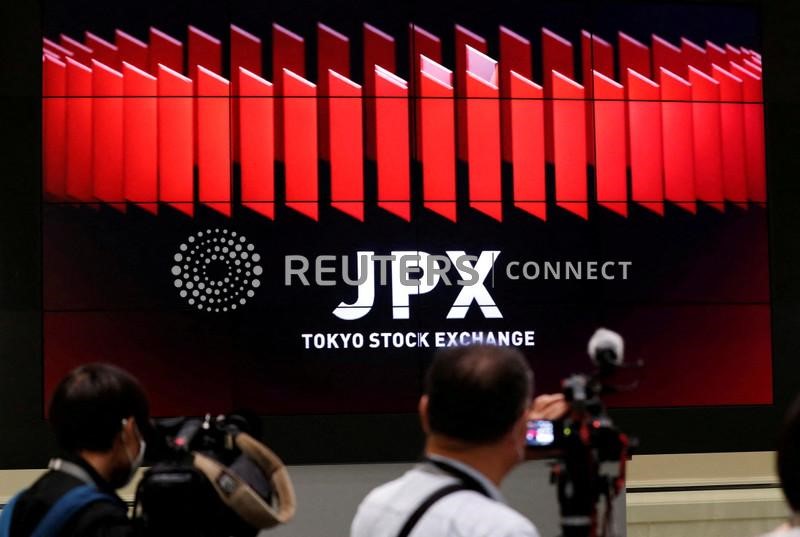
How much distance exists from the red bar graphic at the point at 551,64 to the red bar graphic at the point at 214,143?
202cm

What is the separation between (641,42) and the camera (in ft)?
21.9

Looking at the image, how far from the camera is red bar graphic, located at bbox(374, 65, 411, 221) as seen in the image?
20.9 feet

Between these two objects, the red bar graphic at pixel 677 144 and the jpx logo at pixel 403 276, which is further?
the red bar graphic at pixel 677 144

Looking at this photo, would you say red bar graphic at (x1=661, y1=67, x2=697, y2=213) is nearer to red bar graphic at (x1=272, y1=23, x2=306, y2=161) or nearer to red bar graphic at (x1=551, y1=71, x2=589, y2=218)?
red bar graphic at (x1=551, y1=71, x2=589, y2=218)

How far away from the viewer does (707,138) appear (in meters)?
6.64

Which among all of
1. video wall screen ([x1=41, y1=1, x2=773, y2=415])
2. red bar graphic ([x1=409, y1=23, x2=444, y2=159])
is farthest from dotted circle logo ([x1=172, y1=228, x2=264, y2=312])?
red bar graphic ([x1=409, y1=23, x2=444, y2=159])

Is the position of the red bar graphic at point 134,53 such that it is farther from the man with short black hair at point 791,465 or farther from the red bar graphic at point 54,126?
the man with short black hair at point 791,465

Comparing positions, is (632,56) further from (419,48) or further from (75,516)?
(75,516)

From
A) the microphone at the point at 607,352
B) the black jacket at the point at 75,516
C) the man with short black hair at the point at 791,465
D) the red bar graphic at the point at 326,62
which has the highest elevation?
the red bar graphic at the point at 326,62

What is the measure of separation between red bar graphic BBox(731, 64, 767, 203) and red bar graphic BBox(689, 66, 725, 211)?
7.6 inches

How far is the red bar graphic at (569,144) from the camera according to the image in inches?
255

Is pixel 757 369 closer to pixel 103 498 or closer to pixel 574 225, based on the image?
pixel 574 225

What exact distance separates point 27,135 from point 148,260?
3.53 feet

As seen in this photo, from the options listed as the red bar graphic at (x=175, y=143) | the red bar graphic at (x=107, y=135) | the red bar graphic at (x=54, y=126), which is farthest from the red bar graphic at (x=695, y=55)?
the red bar graphic at (x=54, y=126)
